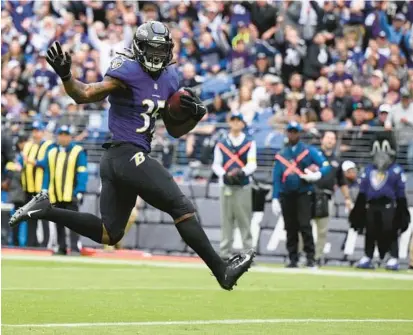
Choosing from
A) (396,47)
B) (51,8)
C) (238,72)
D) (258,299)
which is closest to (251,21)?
(238,72)

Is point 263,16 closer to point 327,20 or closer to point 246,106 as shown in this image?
point 327,20

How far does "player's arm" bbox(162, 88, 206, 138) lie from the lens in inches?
366

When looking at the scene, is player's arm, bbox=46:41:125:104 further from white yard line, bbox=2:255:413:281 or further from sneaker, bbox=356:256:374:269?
sneaker, bbox=356:256:374:269

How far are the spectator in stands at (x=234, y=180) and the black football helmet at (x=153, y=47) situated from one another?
847 centimetres

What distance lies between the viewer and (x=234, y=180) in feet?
58.1

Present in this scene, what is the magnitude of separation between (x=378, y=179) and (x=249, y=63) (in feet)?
20.5

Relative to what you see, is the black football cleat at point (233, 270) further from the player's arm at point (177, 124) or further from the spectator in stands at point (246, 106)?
the spectator in stands at point (246, 106)

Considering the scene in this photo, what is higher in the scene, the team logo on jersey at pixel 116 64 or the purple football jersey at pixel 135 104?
the team logo on jersey at pixel 116 64

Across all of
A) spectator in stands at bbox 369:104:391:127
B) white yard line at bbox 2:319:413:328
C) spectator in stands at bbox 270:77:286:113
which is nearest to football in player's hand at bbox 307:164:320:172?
spectator in stands at bbox 369:104:391:127

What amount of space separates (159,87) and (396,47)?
13115mm

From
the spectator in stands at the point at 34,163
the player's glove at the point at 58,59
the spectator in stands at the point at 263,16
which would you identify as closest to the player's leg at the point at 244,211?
the spectator in stands at the point at 34,163

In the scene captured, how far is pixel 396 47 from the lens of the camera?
2180 cm

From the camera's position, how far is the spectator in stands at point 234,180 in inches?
699

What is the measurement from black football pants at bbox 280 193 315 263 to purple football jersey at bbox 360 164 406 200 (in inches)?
36.2
